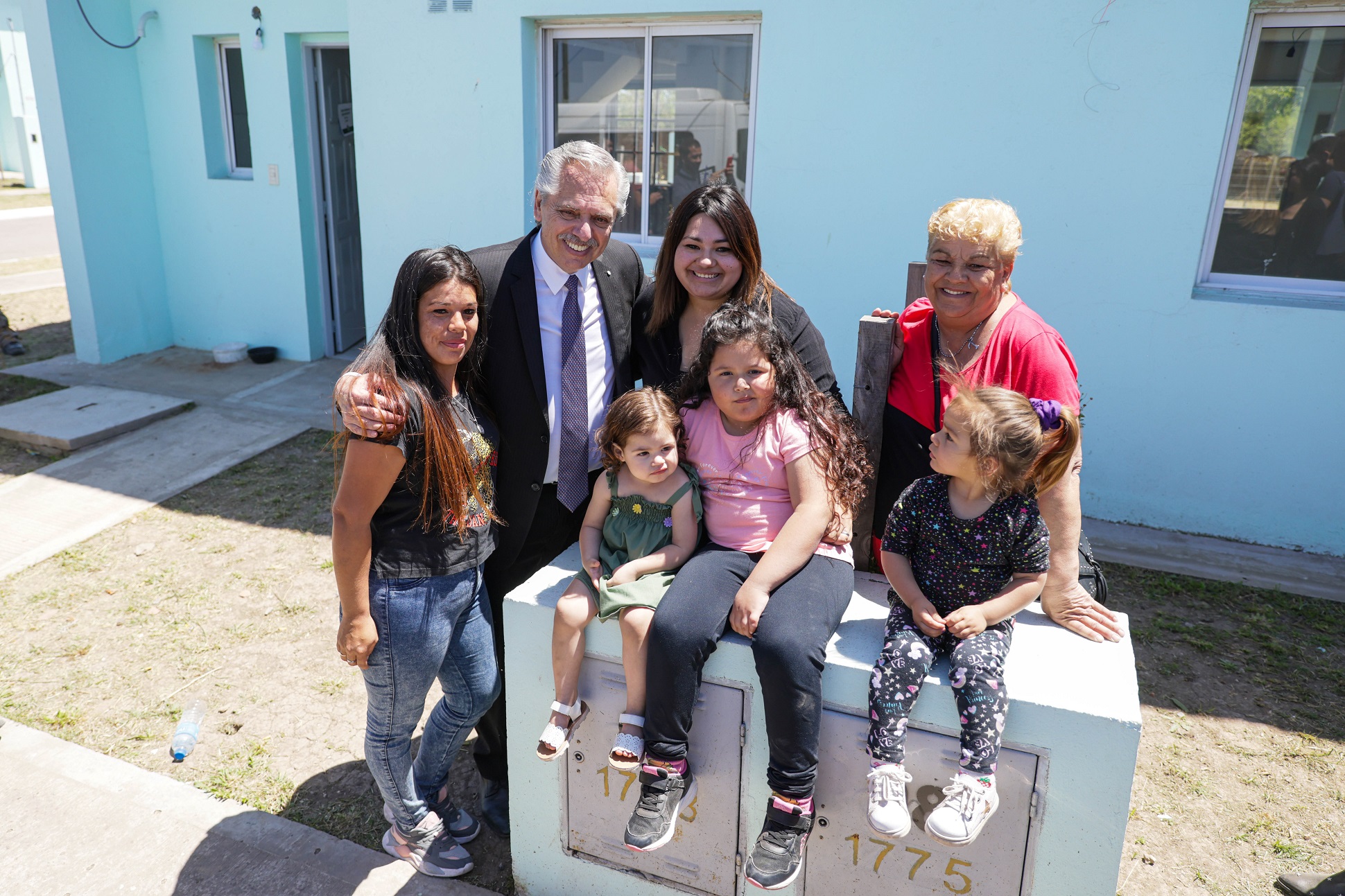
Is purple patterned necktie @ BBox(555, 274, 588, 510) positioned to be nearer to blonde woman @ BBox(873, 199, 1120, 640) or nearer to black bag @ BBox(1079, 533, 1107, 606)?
blonde woman @ BBox(873, 199, 1120, 640)

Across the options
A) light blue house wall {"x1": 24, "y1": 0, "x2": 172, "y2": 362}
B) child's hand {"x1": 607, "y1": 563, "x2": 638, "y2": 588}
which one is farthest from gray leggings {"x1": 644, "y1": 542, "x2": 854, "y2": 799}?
light blue house wall {"x1": 24, "y1": 0, "x2": 172, "y2": 362}

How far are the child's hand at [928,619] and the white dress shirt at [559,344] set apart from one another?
1030 mm

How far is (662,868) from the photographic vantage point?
7.99 feet

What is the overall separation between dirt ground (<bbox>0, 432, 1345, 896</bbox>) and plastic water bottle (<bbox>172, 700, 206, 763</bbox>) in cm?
4

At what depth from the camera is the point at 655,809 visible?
213cm

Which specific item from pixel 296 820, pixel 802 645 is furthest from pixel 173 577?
pixel 802 645

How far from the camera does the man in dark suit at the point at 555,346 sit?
249 centimetres

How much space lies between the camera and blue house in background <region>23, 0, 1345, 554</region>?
454 cm

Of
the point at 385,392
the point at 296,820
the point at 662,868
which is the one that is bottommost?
the point at 296,820

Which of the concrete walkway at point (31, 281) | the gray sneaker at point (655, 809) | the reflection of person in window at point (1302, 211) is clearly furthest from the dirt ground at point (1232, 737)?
the concrete walkway at point (31, 281)

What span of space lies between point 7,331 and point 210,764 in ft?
24.7

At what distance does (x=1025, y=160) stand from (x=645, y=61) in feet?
7.94

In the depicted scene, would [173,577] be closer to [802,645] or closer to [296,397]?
[296,397]

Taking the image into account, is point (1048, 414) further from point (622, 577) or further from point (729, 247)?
point (622, 577)
